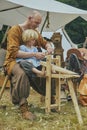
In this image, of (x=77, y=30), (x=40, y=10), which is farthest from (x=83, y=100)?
(x=77, y=30)

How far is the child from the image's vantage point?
5191mm

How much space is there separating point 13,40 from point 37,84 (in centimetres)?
59

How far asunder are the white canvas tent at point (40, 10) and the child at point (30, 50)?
1945 millimetres

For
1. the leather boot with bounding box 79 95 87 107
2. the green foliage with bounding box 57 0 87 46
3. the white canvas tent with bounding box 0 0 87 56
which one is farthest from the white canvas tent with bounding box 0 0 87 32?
the green foliage with bounding box 57 0 87 46

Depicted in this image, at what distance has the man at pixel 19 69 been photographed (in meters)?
5.12

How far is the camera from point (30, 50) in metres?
5.42

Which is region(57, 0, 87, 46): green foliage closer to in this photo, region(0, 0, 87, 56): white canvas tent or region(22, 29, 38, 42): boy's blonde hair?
region(0, 0, 87, 56): white canvas tent

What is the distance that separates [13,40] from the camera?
5.37m

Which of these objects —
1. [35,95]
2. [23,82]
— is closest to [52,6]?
[35,95]

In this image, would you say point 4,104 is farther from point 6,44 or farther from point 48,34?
point 48,34

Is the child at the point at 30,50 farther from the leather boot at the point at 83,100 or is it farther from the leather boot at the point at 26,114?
the leather boot at the point at 83,100

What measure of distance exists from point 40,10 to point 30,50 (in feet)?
6.93

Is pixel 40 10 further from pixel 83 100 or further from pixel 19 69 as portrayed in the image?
pixel 19 69

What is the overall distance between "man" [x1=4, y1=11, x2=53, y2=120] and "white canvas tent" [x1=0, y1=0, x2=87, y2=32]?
6.05ft
